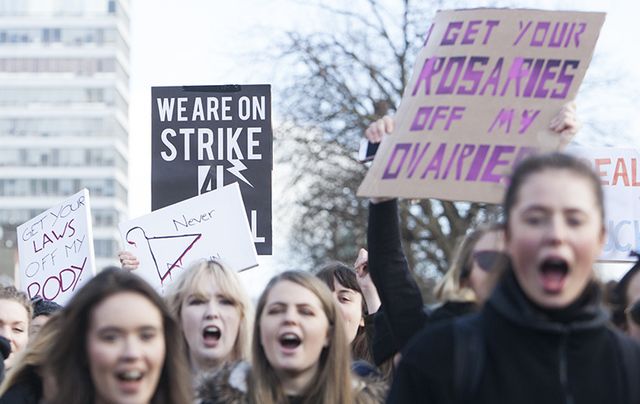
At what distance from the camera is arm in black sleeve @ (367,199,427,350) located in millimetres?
4707

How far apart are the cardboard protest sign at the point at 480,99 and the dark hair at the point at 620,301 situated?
39.2 inches

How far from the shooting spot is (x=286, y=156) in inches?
1030

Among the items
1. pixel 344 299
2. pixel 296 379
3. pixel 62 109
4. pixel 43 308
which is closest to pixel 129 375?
pixel 296 379

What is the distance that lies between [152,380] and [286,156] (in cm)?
2197

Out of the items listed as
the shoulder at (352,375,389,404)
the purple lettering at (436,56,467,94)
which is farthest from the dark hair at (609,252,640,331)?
the purple lettering at (436,56,467,94)

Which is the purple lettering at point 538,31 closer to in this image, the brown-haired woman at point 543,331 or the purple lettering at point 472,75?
the purple lettering at point 472,75

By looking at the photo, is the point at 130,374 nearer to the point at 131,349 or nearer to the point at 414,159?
the point at 131,349

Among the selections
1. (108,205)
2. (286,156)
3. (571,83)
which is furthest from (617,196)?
(108,205)

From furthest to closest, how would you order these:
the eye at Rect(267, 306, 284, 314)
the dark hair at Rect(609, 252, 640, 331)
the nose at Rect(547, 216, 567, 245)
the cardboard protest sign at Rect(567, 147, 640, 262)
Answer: the cardboard protest sign at Rect(567, 147, 640, 262), the dark hair at Rect(609, 252, 640, 331), the eye at Rect(267, 306, 284, 314), the nose at Rect(547, 216, 567, 245)

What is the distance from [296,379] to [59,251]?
3.87 metres

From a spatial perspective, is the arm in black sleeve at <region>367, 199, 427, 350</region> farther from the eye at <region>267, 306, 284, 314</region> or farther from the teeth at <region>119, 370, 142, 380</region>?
the teeth at <region>119, 370, 142, 380</region>

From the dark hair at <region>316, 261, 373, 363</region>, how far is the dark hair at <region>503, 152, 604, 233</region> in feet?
9.58

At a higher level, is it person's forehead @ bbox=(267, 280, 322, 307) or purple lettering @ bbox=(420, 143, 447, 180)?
purple lettering @ bbox=(420, 143, 447, 180)

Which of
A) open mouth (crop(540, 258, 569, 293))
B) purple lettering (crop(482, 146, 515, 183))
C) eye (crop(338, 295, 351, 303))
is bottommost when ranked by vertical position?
eye (crop(338, 295, 351, 303))
